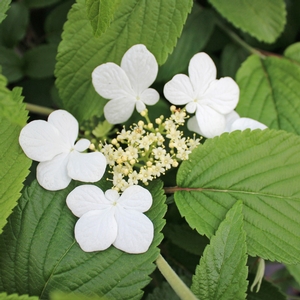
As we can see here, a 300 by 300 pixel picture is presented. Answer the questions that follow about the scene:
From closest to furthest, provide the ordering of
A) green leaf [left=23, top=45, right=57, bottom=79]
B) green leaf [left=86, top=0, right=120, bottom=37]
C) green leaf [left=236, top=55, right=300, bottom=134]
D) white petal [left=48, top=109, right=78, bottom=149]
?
green leaf [left=86, top=0, right=120, bottom=37], white petal [left=48, top=109, right=78, bottom=149], green leaf [left=236, top=55, right=300, bottom=134], green leaf [left=23, top=45, right=57, bottom=79]

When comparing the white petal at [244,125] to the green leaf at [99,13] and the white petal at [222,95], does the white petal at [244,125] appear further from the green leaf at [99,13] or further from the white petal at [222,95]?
the green leaf at [99,13]

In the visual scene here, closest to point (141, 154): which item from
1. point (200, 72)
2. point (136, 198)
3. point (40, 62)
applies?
point (136, 198)

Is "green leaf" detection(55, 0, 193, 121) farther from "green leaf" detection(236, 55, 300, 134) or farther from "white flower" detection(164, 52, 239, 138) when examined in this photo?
"green leaf" detection(236, 55, 300, 134)

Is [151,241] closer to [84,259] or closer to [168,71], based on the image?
[84,259]

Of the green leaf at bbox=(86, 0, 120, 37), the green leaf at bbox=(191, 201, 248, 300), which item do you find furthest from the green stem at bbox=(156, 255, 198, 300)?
the green leaf at bbox=(86, 0, 120, 37)

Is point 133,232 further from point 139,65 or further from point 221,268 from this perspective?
point 139,65

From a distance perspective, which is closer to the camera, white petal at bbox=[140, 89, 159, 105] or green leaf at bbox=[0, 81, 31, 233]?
green leaf at bbox=[0, 81, 31, 233]
